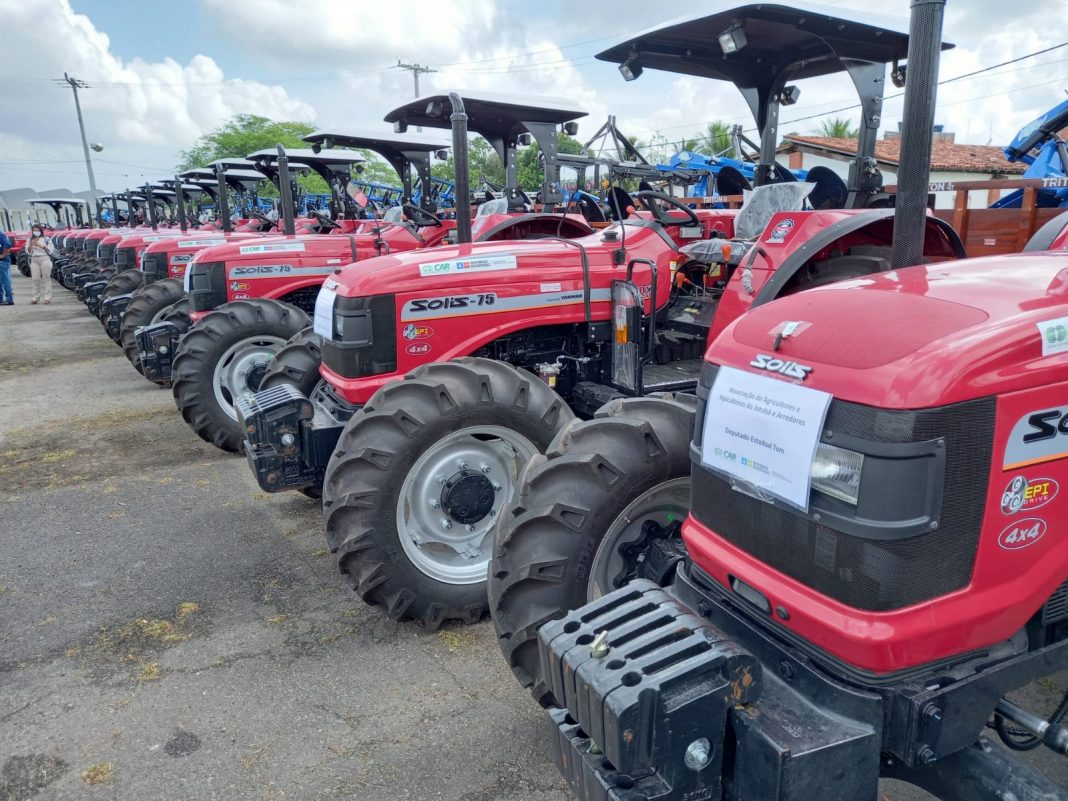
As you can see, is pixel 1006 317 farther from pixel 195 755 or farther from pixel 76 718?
pixel 76 718

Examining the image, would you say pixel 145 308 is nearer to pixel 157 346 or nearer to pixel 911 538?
pixel 157 346

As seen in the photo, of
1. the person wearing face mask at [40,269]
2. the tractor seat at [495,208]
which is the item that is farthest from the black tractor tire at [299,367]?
the person wearing face mask at [40,269]

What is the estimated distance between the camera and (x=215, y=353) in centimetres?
552

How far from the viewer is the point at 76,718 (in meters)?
2.69

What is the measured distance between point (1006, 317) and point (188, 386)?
203 inches

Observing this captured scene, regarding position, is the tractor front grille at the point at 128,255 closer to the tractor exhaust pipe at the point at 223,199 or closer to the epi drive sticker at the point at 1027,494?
the tractor exhaust pipe at the point at 223,199

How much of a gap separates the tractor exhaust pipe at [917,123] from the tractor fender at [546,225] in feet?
11.4

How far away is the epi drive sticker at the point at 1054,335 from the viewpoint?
141cm

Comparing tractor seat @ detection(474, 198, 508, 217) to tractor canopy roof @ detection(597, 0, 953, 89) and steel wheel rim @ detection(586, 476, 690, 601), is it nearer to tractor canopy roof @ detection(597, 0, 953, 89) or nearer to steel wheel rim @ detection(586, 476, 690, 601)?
tractor canopy roof @ detection(597, 0, 953, 89)

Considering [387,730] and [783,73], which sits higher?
[783,73]

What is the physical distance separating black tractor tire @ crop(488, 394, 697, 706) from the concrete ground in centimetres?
49

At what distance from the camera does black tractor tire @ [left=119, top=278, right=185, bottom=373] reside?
27.2 ft

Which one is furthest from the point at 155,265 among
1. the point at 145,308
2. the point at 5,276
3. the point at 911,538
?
the point at 5,276

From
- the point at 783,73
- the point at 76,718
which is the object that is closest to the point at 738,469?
the point at 76,718
